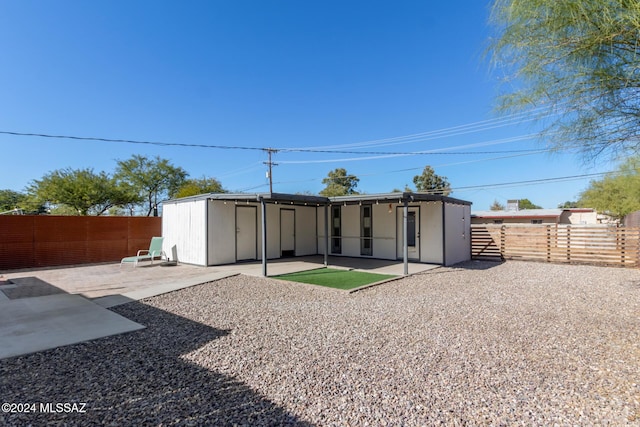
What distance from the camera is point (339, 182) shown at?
39000 mm

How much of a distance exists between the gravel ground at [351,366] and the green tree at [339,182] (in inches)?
1266

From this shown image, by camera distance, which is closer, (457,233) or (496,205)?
(457,233)

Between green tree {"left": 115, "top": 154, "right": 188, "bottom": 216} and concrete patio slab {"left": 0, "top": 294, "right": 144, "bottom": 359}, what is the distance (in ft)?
66.1

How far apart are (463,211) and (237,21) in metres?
10.1

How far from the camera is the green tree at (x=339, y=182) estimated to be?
3744 cm

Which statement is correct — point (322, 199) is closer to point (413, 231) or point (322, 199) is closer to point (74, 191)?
point (413, 231)

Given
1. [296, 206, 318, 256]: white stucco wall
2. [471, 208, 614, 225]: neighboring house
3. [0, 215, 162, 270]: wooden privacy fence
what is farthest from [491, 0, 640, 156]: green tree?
[471, 208, 614, 225]: neighboring house

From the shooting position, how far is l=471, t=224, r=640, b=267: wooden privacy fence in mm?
9562

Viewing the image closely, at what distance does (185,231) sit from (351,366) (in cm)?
903

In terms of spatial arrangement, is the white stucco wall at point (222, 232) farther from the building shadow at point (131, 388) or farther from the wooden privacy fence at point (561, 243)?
the wooden privacy fence at point (561, 243)

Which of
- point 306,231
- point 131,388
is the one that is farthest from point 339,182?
point 131,388

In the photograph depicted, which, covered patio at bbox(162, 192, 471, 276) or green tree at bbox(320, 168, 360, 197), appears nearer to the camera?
covered patio at bbox(162, 192, 471, 276)

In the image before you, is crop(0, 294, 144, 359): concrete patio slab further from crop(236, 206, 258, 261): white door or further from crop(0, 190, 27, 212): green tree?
crop(0, 190, 27, 212): green tree

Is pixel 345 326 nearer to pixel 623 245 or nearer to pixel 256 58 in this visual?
pixel 623 245
